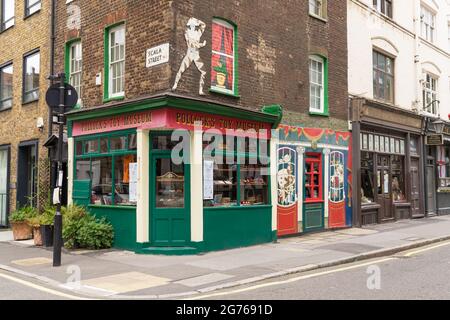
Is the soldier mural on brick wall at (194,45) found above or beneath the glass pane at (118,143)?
above

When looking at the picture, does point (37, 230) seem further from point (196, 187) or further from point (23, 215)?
point (196, 187)

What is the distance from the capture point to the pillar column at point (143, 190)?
37.8 feet

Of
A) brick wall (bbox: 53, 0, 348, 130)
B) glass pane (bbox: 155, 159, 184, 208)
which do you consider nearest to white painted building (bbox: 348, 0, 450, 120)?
Result: brick wall (bbox: 53, 0, 348, 130)

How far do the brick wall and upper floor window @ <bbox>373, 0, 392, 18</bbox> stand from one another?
299cm

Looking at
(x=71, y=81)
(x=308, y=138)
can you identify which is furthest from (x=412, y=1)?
(x=71, y=81)

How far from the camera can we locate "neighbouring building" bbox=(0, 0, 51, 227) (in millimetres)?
15883

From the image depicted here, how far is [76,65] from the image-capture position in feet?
48.3

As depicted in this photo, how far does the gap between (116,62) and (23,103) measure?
5939 mm

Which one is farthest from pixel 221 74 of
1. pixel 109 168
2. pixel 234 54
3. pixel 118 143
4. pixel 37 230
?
pixel 37 230

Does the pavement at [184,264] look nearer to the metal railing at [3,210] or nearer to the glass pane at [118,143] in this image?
the glass pane at [118,143]

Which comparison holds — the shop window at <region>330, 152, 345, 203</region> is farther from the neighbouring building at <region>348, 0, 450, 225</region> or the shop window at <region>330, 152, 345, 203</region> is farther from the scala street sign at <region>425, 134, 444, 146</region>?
the scala street sign at <region>425, 134, 444, 146</region>

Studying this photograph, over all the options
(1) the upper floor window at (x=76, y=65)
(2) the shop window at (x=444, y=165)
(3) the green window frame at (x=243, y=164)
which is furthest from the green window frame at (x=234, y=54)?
(2) the shop window at (x=444, y=165)

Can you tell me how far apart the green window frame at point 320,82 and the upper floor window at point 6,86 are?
1133cm

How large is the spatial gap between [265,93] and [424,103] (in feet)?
38.5
